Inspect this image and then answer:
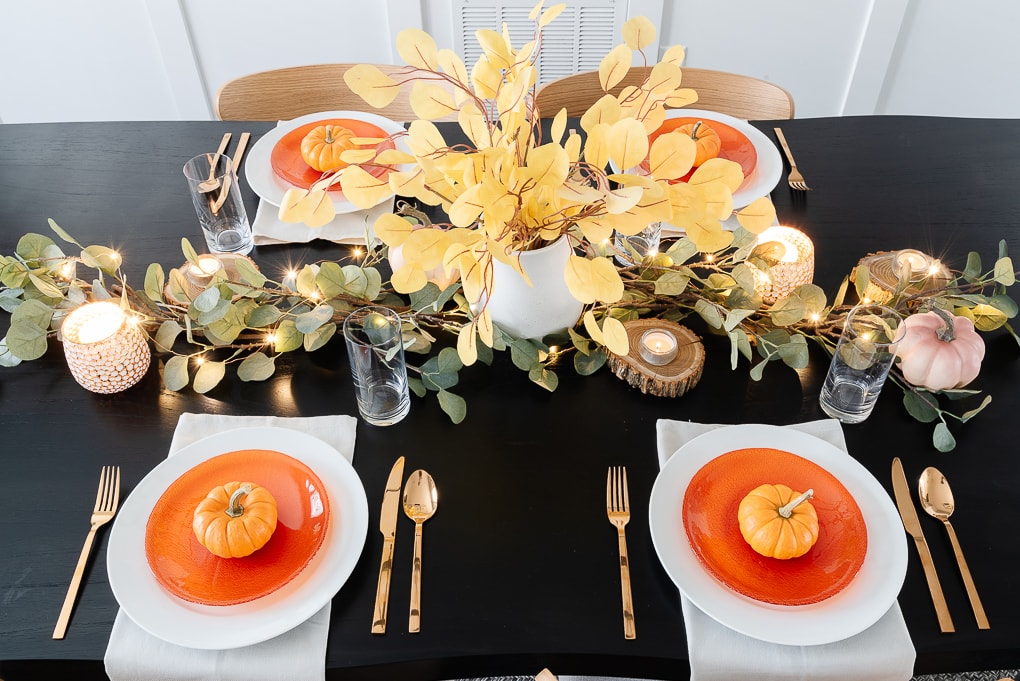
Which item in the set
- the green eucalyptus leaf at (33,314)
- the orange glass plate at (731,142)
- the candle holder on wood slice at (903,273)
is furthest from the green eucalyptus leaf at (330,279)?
the candle holder on wood slice at (903,273)

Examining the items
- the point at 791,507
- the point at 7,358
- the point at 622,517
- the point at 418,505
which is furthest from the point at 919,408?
the point at 7,358

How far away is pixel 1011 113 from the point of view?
2.67 meters

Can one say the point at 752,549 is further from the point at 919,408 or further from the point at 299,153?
the point at 299,153

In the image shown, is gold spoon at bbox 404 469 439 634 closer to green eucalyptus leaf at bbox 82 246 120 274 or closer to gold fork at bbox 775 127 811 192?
green eucalyptus leaf at bbox 82 246 120 274

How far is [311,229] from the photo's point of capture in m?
1.30

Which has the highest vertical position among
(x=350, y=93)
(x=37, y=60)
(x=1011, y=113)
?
(x=350, y=93)

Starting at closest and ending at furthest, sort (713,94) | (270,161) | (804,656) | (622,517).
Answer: (804,656) < (622,517) < (270,161) < (713,94)

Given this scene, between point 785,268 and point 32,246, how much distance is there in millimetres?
1061

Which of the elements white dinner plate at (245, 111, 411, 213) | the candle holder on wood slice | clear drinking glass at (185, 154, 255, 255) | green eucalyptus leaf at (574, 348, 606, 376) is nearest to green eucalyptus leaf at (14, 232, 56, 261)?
clear drinking glass at (185, 154, 255, 255)

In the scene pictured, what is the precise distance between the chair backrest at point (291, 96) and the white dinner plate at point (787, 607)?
1.11m

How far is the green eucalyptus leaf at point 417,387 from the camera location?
3.44ft

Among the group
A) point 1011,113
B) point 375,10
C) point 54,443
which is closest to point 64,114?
point 375,10

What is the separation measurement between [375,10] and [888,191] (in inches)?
64.7

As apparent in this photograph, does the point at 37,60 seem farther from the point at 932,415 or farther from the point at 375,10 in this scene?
the point at 932,415
